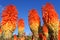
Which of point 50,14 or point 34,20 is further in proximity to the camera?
point 50,14

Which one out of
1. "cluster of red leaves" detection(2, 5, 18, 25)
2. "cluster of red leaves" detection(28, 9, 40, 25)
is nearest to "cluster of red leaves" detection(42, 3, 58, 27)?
"cluster of red leaves" detection(28, 9, 40, 25)

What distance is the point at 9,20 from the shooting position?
1883cm

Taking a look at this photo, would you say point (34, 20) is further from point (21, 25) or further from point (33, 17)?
point (21, 25)

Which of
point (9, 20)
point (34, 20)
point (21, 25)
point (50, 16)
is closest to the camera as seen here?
point (9, 20)

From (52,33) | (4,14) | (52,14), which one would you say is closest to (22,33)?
(52,14)

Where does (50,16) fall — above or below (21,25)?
below

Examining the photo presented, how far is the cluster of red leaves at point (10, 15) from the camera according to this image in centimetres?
1883

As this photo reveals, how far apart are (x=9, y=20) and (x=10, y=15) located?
0.60 metres

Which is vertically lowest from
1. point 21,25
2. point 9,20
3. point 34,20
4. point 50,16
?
point 9,20

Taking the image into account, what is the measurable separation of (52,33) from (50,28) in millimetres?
1265

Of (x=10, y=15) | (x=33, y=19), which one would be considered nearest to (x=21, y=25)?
(x=33, y=19)

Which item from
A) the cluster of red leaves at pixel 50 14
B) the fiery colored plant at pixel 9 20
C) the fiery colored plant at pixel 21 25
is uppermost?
the fiery colored plant at pixel 21 25

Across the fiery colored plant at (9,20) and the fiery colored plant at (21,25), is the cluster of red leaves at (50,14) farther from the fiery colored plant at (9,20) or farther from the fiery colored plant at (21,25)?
the fiery colored plant at (21,25)

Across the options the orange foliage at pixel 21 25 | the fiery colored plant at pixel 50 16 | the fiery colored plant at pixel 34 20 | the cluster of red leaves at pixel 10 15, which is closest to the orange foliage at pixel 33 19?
the fiery colored plant at pixel 34 20
